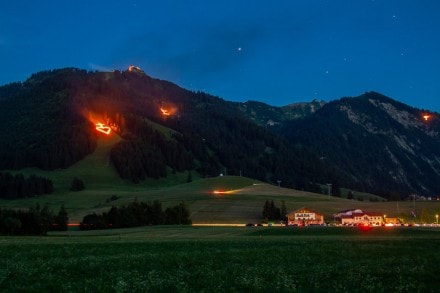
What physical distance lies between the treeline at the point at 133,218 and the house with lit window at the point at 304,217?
36266 millimetres

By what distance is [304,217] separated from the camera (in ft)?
528

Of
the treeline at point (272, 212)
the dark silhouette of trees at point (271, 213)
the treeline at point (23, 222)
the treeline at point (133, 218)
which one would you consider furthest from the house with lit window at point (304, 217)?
the treeline at point (23, 222)

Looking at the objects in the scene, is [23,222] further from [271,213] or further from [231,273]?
[231,273]

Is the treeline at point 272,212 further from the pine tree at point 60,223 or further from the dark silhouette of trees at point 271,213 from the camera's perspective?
the pine tree at point 60,223

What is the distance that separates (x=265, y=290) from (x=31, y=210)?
105739mm

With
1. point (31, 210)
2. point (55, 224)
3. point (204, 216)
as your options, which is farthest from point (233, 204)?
point (31, 210)

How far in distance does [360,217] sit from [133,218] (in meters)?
68.3

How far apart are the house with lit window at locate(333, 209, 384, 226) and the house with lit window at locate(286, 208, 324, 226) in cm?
647

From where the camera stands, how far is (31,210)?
116875mm

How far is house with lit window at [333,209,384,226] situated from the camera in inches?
6185

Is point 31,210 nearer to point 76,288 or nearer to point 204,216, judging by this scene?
point 204,216

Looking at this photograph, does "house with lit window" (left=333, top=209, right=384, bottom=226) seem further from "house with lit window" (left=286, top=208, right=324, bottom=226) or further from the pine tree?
the pine tree

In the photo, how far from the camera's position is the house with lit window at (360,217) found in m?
157

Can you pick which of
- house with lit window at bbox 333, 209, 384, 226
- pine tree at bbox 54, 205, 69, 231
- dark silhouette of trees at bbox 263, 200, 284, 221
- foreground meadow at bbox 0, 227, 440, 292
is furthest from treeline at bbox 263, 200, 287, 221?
foreground meadow at bbox 0, 227, 440, 292
